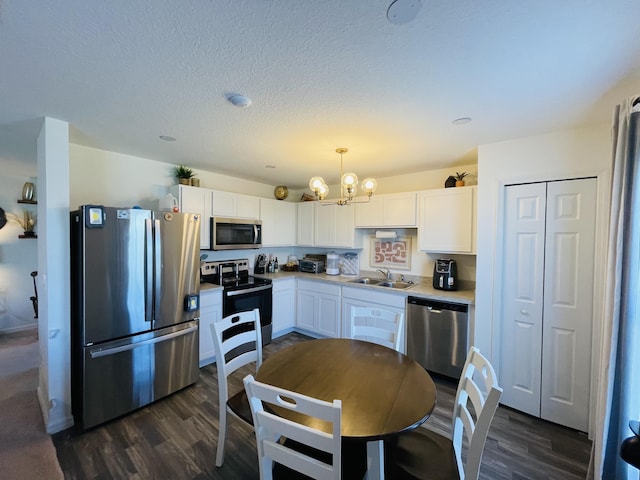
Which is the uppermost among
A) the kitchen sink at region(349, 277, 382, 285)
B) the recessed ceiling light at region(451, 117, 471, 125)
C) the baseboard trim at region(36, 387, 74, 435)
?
the recessed ceiling light at region(451, 117, 471, 125)

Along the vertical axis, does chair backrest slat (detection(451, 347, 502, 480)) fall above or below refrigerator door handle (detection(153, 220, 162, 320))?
below

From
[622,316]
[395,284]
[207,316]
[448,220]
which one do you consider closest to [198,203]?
[207,316]

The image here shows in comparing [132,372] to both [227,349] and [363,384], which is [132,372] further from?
[363,384]

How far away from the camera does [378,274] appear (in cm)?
394

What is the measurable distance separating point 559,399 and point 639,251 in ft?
4.85

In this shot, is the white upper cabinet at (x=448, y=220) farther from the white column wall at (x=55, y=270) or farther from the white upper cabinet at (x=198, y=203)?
the white column wall at (x=55, y=270)

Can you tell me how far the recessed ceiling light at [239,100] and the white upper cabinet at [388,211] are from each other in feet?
7.50

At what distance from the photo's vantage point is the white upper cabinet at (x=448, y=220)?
9.36 ft

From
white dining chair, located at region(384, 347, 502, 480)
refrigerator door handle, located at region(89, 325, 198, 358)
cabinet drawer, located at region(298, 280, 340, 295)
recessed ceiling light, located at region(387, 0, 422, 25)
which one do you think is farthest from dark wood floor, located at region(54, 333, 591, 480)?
recessed ceiling light, located at region(387, 0, 422, 25)

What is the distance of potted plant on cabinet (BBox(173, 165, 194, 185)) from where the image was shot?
3195mm

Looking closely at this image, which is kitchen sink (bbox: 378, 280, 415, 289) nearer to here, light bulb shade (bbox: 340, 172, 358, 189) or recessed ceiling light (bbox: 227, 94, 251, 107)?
light bulb shade (bbox: 340, 172, 358, 189)

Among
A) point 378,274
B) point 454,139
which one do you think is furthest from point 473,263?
point 454,139

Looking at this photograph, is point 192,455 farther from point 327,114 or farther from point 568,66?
point 568,66

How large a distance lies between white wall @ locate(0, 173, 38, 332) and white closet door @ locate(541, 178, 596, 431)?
680cm
